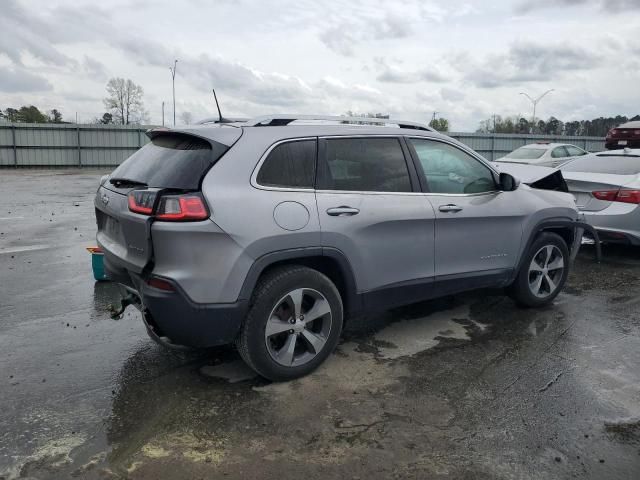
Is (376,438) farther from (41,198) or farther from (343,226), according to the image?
(41,198)

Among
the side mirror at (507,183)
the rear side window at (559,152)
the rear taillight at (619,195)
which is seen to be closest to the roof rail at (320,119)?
the side mirror at (507,183)

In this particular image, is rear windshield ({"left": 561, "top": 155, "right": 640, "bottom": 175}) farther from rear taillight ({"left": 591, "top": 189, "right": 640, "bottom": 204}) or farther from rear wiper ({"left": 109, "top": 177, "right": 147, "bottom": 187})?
rear wiper ({"left": 109, "top": 177, "right": 147, "bottom": 187})

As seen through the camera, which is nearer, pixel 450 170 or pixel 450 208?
pixel 450 208

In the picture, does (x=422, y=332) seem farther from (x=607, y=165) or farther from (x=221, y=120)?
(x=607, y=165)

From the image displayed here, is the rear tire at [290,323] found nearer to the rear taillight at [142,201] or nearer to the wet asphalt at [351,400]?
the wet asphalt at [351,400]

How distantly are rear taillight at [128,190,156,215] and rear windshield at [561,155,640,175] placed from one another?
6508 millimetres

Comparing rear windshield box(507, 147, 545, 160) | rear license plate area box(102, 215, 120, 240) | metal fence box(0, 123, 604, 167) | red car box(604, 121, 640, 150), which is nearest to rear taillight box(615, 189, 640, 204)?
rear license plate area box(102, 215, 120, 240)

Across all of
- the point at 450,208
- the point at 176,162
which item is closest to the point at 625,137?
the point at 450,208

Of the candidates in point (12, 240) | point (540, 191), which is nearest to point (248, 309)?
point (540, 191)

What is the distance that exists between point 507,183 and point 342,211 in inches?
72.4

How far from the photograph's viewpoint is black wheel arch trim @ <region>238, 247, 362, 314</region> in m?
3.45

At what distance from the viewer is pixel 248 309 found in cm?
351

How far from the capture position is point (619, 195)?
7.24 m

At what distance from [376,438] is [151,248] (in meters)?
1.75
